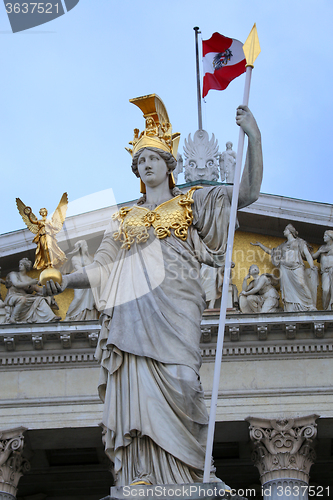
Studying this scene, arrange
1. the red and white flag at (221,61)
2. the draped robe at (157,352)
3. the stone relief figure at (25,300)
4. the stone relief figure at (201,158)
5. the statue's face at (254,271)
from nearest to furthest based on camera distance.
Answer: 1. the draped robe at (157,352)
2. the red and white flag at (221,61)
3. the stone relief figure at (25,300)
4. the statue's face at (254,271)
5. the stone relief figure at (201,158)

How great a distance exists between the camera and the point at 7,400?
2192 cm

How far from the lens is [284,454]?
66.6 feet

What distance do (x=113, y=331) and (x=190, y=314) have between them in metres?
0.51

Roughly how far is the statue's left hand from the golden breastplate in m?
0.66

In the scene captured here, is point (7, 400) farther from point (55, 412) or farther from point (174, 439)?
point (174, 439)

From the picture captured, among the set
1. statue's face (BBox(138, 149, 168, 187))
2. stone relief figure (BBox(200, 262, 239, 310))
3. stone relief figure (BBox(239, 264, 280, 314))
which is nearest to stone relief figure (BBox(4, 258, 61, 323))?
stone relief figure (BBox(200, 262, 239, 310))

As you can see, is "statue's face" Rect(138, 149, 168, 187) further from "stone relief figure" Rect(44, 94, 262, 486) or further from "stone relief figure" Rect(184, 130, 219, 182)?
"stone relief figure" Rect(184, 130, 219, 182)

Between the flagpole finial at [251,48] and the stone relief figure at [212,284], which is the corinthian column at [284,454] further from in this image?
the flagpole finial at [251,48]

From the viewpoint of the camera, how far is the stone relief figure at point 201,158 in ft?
80.4

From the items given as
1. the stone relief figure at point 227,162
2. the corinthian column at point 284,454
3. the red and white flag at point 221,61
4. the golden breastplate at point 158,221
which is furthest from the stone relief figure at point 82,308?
the golden breastplate at point 158,221

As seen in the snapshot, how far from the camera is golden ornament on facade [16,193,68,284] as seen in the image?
20.7 ft

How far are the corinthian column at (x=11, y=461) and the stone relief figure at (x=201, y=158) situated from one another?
7908mm

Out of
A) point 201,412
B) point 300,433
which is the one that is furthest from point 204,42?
point 201,412

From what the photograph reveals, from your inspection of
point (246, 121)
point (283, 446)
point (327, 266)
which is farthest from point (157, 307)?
point (327, 266)
